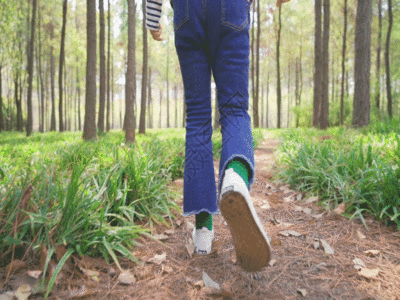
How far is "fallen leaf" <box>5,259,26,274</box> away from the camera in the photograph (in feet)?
3.68

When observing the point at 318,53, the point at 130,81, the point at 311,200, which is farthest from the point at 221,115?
the point at 318,53

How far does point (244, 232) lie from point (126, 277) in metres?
0.67

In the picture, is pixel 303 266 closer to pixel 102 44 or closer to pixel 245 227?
pixel 245 227

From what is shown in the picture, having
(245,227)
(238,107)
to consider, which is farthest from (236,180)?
(238,107)

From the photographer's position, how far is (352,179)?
229cm

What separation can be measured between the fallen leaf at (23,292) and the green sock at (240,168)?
3.26 feet

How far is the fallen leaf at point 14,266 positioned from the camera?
44.1 inches

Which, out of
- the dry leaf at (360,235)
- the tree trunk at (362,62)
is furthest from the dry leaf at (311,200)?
the tree trunk at (362,62)

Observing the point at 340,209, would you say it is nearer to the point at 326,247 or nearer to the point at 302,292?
the point at 326,247

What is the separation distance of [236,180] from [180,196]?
1493 millimetres

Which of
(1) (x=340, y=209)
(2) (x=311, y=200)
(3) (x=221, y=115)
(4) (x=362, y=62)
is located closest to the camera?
(3) (x=221, y=115)

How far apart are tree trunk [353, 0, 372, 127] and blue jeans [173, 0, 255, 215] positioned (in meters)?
5.98

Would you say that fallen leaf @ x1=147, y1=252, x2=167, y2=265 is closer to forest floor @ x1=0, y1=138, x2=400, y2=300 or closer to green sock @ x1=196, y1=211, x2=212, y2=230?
forest floor @ x1=0, y1=138, x2=400, y2=300

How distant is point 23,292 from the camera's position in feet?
3.39
